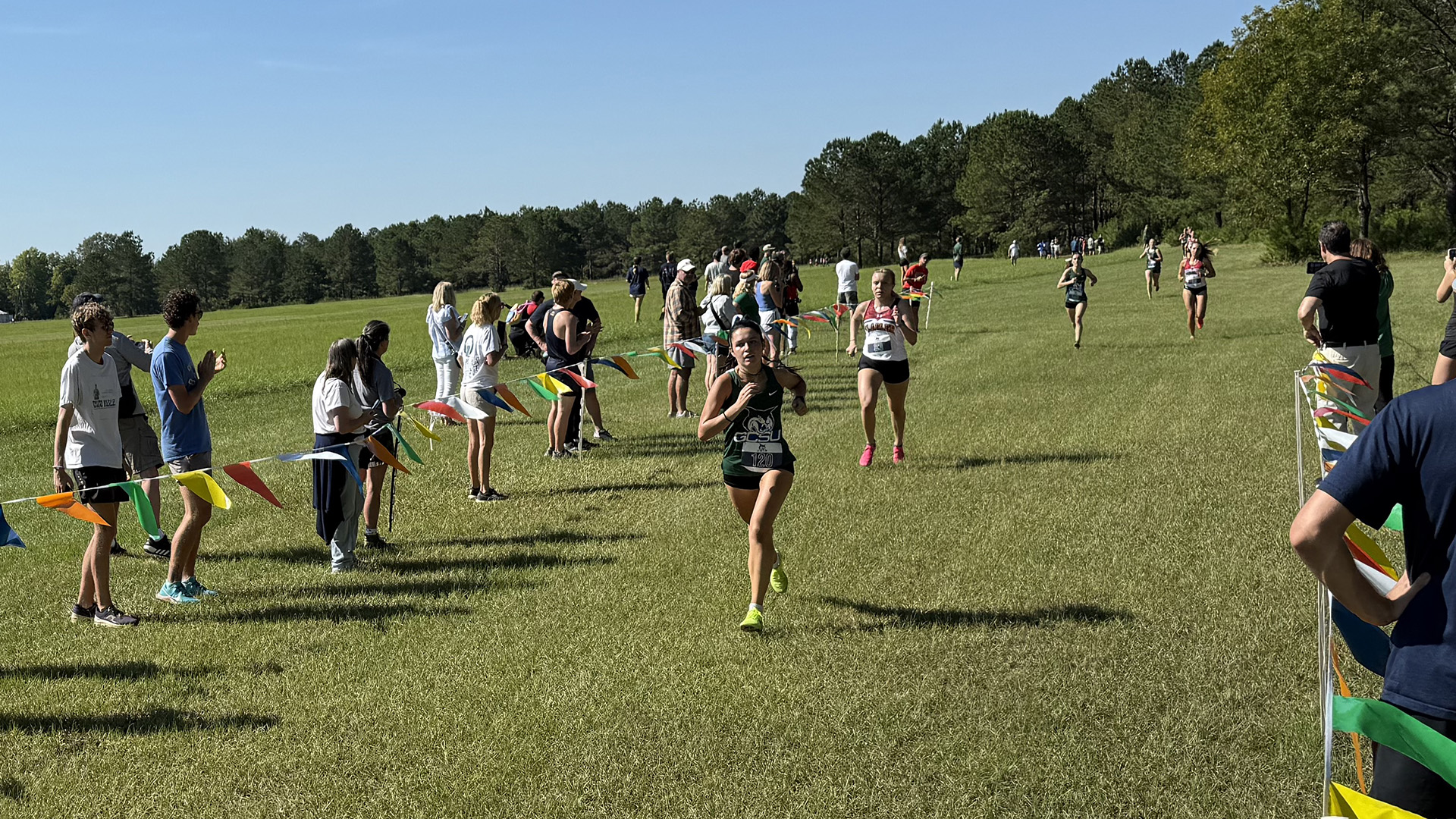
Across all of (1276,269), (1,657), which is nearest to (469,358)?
(1,657)

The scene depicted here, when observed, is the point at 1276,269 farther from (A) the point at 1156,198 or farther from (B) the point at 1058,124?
(B) the point at 1058,124

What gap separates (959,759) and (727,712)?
49.6 inches

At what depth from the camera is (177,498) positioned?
472 inches

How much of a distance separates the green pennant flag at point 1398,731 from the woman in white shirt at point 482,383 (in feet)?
29.5

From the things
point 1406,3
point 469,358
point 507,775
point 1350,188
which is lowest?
point 507,775

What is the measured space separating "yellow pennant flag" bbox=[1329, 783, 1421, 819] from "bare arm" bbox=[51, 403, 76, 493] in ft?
23.4

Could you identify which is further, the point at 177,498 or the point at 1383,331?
the point at 177,498

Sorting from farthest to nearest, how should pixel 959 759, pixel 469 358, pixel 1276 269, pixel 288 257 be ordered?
1. pixel 288 257
2. pixel 1276 269
3. pixel 469 358
4. pixel 959 759

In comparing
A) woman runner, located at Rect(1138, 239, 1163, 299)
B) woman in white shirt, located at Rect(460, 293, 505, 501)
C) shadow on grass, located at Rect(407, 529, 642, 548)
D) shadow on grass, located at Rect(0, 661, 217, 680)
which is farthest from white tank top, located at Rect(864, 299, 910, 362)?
woman runner, located at Rect(1138, 239, 1163, 299)

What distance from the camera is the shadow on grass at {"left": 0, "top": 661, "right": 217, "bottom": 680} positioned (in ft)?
21.7

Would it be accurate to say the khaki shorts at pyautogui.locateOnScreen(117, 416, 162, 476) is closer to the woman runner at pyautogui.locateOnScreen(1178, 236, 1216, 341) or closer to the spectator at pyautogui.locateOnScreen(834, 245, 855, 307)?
the spectator at pyautogui.locateOnScreen(834, 245, 855, 307)

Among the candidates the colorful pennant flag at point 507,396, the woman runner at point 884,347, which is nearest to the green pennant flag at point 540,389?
the colorful pennant flag at point 507,396

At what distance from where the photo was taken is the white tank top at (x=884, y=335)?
1118 cm

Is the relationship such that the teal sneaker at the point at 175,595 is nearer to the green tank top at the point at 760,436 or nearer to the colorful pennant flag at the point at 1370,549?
the green tank top at the point at 760,436
